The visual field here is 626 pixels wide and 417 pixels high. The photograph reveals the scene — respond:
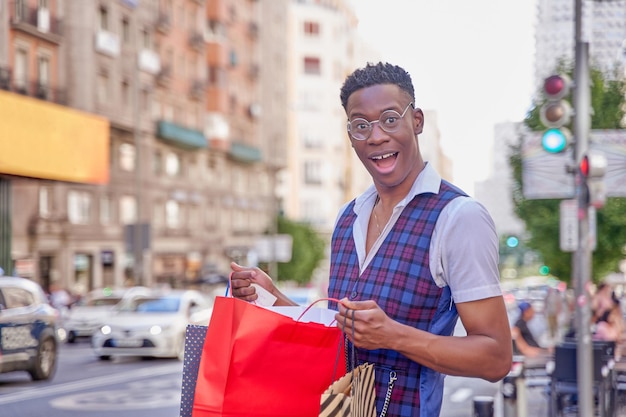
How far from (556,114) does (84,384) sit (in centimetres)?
957

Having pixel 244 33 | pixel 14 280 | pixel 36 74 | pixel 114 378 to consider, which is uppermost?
pixel 244 33

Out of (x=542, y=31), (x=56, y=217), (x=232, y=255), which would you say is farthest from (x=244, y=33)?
(x=542, y=31)

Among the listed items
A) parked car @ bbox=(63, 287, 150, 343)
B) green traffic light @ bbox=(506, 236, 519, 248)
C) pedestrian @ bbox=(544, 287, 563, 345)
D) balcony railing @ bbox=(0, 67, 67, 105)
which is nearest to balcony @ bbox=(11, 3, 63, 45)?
balcony railing @ bbox=(0, 67, 67, 105)

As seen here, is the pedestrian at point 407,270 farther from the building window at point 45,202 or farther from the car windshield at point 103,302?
the building window at point 45,202

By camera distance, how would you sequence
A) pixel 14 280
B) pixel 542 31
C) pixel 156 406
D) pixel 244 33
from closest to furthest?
pixel 542 31
pixel 156 406
pixel 14 280
pixel 244 33

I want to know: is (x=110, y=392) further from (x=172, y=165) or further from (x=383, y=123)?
(x=172, y=165)

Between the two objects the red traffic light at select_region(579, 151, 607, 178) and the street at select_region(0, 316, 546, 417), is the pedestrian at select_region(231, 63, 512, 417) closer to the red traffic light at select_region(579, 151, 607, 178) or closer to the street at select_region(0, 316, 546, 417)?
the red traffic light at select_region(579, 151, 607, 178)

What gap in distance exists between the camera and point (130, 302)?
25.0 metres

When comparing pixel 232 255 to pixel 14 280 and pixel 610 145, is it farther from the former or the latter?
pixel 610 145

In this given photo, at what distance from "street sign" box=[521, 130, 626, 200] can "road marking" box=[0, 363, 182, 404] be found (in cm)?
762

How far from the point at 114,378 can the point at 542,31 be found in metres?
10.0

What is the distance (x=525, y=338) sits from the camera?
51.5ft

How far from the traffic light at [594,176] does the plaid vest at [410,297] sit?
26.6ft

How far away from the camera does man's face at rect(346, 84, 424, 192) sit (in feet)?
9.84
